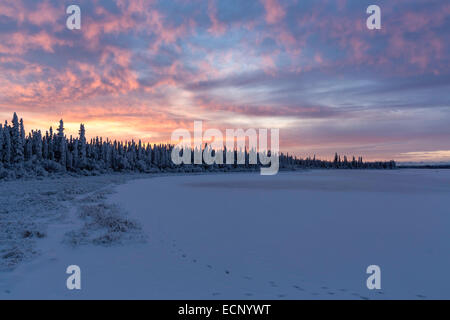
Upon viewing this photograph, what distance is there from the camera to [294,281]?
20.8 ft

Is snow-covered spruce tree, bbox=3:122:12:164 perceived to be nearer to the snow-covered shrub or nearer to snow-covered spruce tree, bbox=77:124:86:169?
snow-covered spruce tree, bbox=77:124:86:169

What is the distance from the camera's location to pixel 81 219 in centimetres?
1300

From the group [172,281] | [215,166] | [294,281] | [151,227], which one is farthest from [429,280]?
[215,166]

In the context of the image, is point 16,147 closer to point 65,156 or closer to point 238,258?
point 65,156


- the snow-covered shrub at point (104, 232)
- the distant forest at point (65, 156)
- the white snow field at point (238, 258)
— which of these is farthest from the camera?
the distant forest at point (65, 156)

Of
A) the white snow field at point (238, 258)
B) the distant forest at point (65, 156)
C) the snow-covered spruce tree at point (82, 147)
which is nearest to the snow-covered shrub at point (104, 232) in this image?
the white snow field at point (238, 258)

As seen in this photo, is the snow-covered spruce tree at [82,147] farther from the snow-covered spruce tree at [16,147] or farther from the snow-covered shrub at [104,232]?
the snow-covered shrub at [104,232]

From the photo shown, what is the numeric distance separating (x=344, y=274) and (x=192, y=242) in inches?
194

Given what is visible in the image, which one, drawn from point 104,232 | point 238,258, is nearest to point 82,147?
point 104,232
